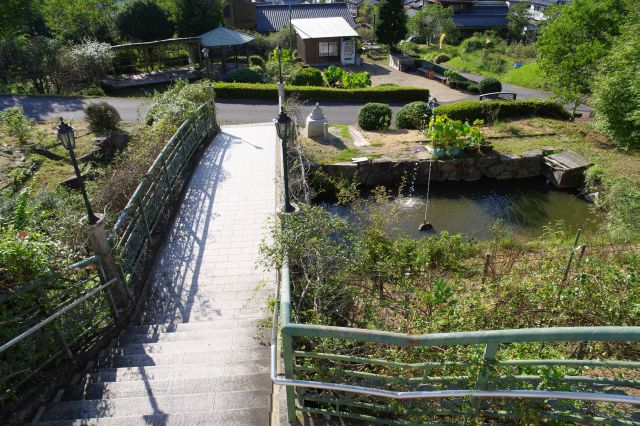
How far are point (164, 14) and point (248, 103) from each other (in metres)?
12.9

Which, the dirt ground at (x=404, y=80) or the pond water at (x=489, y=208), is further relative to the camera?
the dirt ground at (x=404, y=80)

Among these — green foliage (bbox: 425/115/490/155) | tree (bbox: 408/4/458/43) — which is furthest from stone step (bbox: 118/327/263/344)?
tree (bbox: 408/4/458/43)

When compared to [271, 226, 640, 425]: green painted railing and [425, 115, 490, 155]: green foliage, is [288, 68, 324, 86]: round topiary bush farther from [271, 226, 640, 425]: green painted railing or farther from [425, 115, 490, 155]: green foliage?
[271, 226, 640, 425]: green painted railing

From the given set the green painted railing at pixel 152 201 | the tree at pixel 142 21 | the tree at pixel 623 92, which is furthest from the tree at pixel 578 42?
the tree at pixel 142 21

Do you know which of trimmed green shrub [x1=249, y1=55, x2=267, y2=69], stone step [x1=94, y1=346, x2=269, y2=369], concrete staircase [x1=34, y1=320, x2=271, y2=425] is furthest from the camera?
trimmed green shrub [x1=249, y1=55, x2=267, y2=69]

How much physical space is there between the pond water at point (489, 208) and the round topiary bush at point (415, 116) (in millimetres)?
3620

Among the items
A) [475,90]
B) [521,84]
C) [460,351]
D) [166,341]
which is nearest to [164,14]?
[475,90]

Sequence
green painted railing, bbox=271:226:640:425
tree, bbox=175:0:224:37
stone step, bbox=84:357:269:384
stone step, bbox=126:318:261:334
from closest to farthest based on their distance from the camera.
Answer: green painted railing, bbox=271:226:640:425 < stone step, bbox=84:357:269:384 < stone step, bbox=126:318:261:334 < tree, bbox=175:0:224:37

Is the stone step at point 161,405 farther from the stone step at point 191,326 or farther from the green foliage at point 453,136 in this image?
the green foliage at point 453,136

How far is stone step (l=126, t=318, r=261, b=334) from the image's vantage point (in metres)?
5.43

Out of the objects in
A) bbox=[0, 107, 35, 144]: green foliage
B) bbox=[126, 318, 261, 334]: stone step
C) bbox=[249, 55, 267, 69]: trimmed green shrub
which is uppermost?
bbox=[249, 55, 267, 69]: trimmed green shrub

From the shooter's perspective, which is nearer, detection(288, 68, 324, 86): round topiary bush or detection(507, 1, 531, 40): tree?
detection(288, 68, 324, 86): round topiary bush

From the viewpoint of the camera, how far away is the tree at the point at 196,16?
2730cm

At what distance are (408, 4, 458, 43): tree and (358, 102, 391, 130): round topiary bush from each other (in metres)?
28.2
